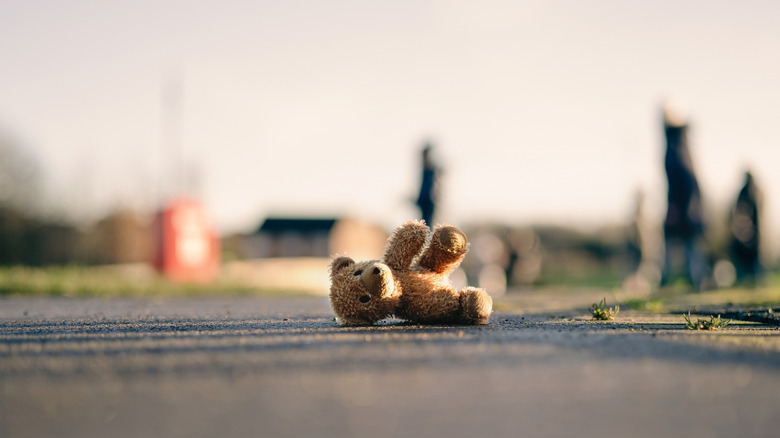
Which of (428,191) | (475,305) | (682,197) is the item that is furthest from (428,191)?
(475,305)

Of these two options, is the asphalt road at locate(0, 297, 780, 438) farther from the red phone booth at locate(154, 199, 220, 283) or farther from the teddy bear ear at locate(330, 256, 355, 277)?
the red phone booth at locate(154, 199, 220, 283)

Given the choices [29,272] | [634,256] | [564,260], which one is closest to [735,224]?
[634,256]

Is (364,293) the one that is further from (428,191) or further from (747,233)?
(747,233)

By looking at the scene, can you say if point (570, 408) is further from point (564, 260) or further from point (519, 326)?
point (564, 260)

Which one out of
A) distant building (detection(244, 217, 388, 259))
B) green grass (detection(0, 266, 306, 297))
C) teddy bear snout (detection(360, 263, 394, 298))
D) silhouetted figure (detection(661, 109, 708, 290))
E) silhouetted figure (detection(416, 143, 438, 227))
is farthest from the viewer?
distant building (detection(244, 217, 388, 259))

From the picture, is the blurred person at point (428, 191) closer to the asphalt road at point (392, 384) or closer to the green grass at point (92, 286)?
the green grass at point (92, 286)

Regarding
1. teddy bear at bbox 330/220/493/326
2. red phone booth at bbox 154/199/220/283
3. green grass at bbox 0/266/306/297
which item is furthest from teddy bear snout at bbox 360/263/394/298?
red phone booth at bbox 154/199/220/283
